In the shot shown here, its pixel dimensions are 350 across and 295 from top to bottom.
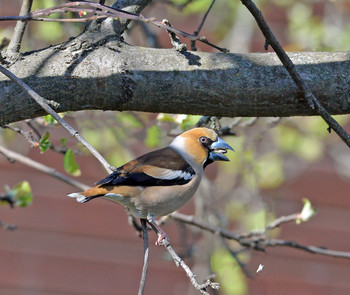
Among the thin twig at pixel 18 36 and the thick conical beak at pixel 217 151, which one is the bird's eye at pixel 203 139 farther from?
the thin twig at pixel 18 36

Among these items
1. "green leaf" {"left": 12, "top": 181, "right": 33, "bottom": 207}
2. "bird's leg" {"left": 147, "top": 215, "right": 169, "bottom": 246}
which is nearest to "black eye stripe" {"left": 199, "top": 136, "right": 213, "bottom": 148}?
"bird's leg" {"left": 147, "top": 215, "right": 169, "bottom": 246}

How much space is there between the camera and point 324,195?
6.45m

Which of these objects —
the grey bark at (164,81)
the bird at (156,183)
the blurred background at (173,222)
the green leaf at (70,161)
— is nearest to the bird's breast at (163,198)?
the bird at (156,183)

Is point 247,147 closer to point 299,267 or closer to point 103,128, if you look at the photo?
point 103,128

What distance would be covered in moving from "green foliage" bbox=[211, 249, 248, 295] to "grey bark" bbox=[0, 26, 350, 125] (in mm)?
1900

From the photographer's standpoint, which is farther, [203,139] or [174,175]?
[203,139]

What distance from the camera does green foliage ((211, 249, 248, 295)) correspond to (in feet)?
13.0

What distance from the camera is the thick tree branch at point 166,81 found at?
6.98 feet

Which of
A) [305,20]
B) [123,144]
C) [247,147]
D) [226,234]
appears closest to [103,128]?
[123,144]

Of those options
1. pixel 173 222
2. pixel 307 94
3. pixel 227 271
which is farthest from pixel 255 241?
pixel 173 222

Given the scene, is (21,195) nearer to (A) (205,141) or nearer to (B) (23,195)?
(B) (23,195)

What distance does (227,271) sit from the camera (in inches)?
163

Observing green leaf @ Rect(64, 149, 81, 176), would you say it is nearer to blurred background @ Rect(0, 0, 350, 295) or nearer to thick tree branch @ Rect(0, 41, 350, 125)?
thick tree branch @ Rect(0, 41, 350, 125)

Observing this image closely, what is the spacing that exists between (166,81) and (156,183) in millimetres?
848
